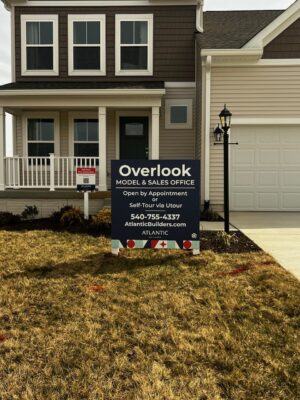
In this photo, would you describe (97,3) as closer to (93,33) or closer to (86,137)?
(93,33)

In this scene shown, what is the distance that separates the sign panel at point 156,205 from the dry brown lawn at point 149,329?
12.9 inches

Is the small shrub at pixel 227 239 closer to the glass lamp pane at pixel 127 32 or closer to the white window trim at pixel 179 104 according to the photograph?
the white window trim at pixel 179 104

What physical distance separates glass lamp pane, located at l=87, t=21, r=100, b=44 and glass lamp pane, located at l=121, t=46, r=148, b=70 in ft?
2.81

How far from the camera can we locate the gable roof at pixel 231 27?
31.6 feet

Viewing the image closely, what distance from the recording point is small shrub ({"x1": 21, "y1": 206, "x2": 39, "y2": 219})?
911cm

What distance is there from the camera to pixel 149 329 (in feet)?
10.6

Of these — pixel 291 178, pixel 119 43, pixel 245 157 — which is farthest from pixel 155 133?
pixel 291 178

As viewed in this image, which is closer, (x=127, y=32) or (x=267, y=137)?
(x=267, y=137)

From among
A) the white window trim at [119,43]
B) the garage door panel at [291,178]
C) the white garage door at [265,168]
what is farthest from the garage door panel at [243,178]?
the white window trim at [119,43]

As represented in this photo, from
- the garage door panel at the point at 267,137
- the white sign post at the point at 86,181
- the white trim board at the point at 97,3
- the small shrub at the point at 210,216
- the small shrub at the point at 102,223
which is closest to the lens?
the small shrub at the point at 102,223

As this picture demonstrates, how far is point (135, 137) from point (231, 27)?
4.63 metres

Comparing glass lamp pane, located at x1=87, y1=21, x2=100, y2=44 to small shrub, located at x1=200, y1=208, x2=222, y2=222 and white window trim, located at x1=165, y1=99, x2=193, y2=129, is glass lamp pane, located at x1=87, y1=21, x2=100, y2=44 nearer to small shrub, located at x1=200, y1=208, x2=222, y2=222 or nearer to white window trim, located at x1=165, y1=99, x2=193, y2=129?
white window trim, located at x1=165, y1=99, x2=193, y2=129

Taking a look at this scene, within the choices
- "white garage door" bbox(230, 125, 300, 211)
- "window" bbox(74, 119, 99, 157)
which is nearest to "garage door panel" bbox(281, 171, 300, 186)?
"white garage door" bbox(230, 125, 300, 211)

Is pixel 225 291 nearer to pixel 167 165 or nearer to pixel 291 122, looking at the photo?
pixel 167 165
